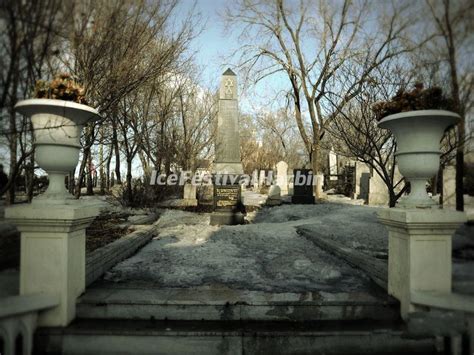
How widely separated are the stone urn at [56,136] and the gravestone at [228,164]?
7696 mm

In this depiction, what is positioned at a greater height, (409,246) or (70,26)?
(70,26)

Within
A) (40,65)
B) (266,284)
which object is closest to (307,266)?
(266,284)

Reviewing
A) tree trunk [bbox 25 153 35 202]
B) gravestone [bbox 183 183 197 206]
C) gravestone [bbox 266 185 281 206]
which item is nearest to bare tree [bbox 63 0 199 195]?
tree trunk [bbox 25 153 35 202]

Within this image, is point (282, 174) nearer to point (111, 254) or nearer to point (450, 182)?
point (450, 182)

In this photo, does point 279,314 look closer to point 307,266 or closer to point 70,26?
point 307,266

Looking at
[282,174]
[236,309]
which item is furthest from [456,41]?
[282,174]

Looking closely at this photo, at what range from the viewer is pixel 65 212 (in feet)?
9.86

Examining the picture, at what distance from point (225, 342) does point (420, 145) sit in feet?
8.64

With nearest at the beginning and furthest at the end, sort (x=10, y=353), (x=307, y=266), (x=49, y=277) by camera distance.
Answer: (x=10, y=353), (x=49, y=277), (x=307, y=266)

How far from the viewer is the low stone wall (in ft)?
13.6

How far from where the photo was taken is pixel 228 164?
11.4 metres

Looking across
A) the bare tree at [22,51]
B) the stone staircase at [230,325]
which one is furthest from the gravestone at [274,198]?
the bare tree at [22,51]

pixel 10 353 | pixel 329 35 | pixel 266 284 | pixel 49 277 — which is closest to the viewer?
pixel 10 353

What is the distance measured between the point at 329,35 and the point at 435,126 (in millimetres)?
18523
